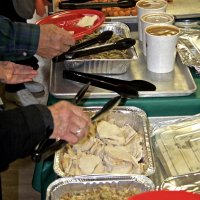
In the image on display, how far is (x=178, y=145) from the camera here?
103cm

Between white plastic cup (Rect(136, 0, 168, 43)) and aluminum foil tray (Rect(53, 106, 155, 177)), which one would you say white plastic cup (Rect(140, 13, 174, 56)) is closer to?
white plastic cup (Rect(136, 0, 168, 43))

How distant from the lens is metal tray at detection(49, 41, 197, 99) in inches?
45.1

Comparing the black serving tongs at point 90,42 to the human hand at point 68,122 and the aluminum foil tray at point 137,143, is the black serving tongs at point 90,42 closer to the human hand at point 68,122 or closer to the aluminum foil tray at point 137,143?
the aluminum foil tray at point 137,143

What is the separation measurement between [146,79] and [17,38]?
1.24 ft

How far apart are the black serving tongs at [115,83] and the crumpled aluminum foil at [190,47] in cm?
17

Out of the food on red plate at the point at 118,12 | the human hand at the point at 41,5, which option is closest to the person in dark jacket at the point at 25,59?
the human hand at the point at 41,5

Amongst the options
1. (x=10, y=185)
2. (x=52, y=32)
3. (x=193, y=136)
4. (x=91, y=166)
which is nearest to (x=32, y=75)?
(x=52, y=32)

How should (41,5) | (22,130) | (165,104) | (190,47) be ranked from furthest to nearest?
(41,5) < (190,47) < (165,104) < (22,130)

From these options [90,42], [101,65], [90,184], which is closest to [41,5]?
[90,42]

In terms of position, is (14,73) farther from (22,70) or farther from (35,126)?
(35,126)

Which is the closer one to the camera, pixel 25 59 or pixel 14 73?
pixel 14 73

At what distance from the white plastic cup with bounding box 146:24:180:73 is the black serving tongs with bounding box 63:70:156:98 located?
0.09 metres

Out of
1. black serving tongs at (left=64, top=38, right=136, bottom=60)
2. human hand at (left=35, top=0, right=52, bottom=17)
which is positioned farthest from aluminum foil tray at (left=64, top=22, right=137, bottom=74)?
human hand at (left=35, top=0, right=52, bottom=17)

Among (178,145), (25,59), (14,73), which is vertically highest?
(14,73)
